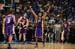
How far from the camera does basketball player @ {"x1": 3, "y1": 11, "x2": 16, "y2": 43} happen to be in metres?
5.71

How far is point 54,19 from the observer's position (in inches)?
231

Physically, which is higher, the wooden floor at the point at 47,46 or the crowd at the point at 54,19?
the crowd at the point at 54,19

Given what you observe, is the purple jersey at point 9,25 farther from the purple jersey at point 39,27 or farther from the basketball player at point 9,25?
the purple jersey at point 39,27

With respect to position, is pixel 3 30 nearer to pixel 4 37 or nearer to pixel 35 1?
pixel 4 37

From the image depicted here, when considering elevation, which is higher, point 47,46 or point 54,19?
point 54,19

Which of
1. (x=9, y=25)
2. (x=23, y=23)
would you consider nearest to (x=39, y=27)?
(x=23, y=23)

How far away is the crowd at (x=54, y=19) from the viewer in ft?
19.2

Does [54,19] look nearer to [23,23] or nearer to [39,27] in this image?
[39,27]

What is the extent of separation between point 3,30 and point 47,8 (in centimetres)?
93

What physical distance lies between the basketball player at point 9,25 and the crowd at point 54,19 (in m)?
0.11

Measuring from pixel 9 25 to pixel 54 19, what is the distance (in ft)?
2.81

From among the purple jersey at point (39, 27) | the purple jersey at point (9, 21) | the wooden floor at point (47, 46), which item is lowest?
the wooden floor at point (47, 46)

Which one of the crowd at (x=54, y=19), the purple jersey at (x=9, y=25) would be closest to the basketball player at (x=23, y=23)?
the crowd at (x=54, y=19)

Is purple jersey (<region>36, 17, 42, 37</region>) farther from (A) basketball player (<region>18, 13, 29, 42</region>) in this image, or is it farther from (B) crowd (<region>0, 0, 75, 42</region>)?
(A) basketball player (<region>18, 13, 29, 42</region>)
